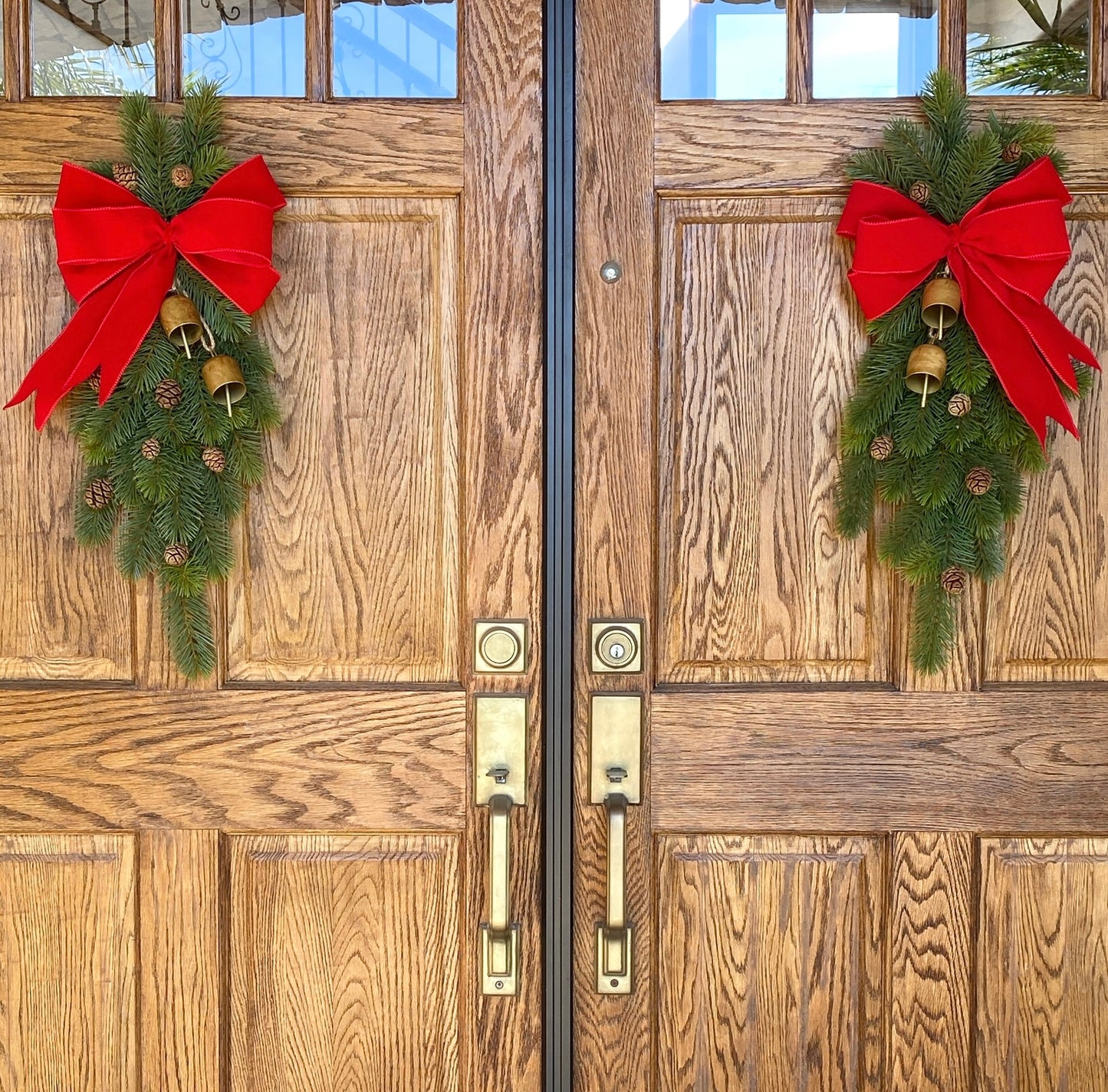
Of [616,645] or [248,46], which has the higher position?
[248,46]

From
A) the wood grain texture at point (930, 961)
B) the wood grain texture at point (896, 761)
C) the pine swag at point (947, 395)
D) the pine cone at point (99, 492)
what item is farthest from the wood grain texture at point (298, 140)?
the wood grain texture at point (930, 961)

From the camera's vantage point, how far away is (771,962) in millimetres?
1313

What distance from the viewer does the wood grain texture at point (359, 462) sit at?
4.18 feet

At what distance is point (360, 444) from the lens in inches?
50.9

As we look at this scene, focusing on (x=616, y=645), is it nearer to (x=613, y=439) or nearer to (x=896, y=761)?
(x=613, y=439)

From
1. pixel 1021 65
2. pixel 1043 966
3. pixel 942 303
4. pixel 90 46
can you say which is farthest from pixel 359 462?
pixel 1043 966

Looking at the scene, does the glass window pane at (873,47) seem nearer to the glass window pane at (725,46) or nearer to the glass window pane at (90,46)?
the glass window pane at (725,46)

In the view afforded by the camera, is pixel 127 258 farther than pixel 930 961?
No

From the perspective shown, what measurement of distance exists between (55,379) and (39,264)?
0.18 metres

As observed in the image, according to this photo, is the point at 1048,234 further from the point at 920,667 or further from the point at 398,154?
the point at 398,154

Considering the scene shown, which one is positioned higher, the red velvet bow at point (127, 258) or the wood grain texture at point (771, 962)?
the red velvet bow at point (127, 258)

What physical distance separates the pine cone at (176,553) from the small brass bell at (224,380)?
188 mm

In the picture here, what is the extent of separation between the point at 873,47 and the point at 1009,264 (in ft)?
1.13

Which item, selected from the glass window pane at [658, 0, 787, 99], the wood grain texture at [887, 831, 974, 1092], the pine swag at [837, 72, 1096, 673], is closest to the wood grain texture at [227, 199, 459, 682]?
the glass window pane at [658, 0, 787, 99]
